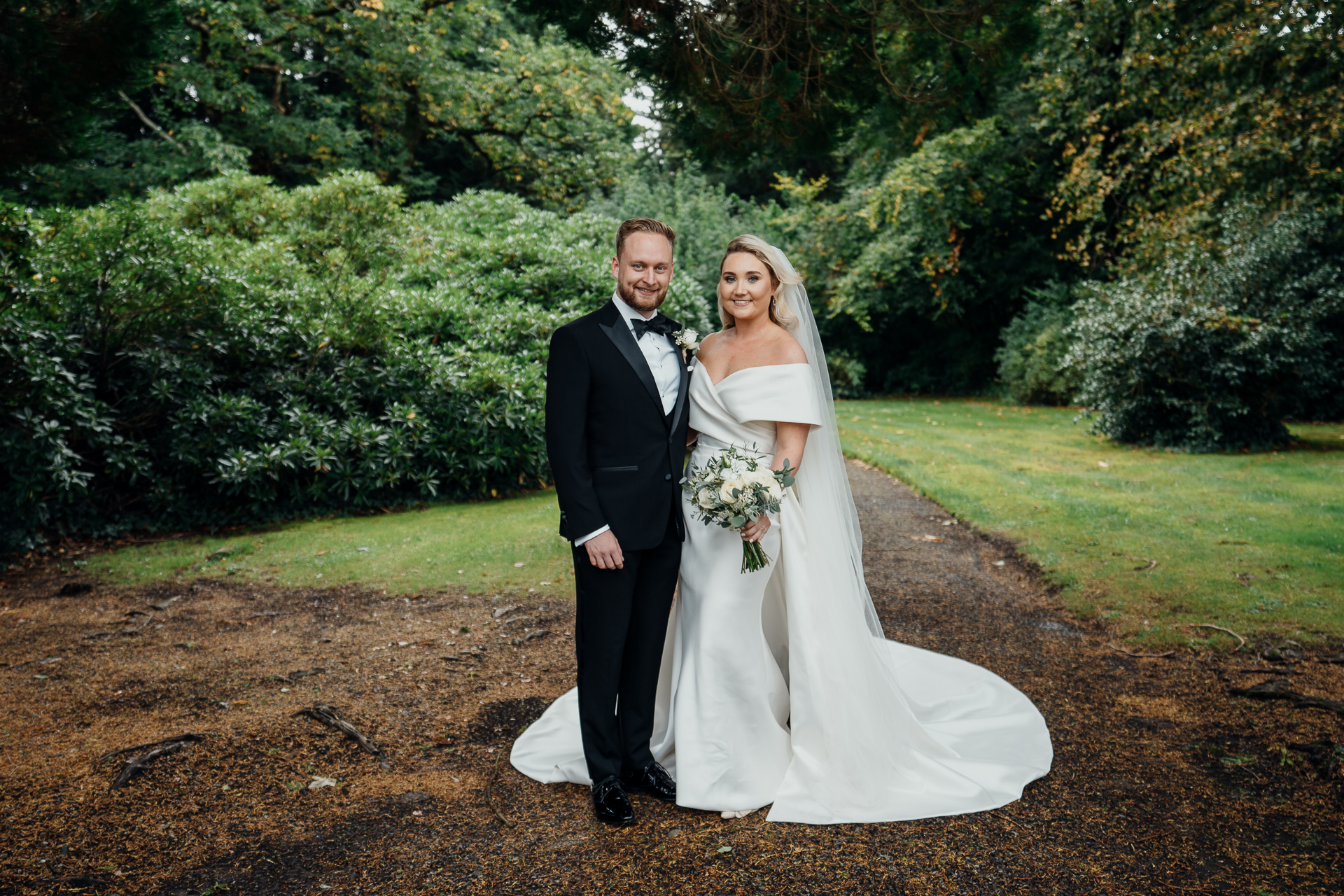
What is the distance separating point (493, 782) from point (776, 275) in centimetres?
246

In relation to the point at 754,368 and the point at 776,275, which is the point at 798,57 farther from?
the point at 754,368

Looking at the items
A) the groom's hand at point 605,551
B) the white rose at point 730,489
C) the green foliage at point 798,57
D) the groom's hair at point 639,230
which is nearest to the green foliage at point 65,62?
the green foliage at point 798,57

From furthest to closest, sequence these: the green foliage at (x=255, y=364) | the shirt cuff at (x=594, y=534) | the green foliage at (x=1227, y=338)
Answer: the green foliage at (x=1227, y=338) → the green foliage at (x=255, y=364) → the shirt cuff at (x=594, y=534)

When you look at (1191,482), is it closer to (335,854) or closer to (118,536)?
(335,854)

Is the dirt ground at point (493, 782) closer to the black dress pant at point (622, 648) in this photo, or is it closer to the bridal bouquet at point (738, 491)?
the black dress pant at point (622, 648)

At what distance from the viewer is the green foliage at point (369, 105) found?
49.6ft

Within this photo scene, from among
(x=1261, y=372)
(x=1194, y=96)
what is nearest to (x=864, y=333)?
(x=1194, y=96)

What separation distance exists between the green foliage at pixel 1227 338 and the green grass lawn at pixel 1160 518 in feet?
1.87

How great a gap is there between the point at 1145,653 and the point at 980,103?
16.8 m

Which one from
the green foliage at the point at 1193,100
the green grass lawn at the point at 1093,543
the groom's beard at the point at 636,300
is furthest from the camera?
the green foliage at the point at 1193,100

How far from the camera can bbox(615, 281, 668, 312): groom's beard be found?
325cm

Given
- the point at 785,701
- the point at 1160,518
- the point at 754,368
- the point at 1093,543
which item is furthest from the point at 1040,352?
the point at 754,368

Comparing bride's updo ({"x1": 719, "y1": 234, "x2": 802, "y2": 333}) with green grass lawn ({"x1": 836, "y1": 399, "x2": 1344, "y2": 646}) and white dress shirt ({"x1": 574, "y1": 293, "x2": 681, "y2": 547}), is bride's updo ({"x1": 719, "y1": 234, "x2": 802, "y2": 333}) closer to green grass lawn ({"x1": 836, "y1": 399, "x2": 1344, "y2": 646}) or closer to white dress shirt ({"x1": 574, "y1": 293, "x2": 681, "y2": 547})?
white dress shirt ({"x1": 574, "y1": 293, "x2": 681, "y2": 547})

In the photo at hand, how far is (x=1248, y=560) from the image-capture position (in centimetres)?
648
